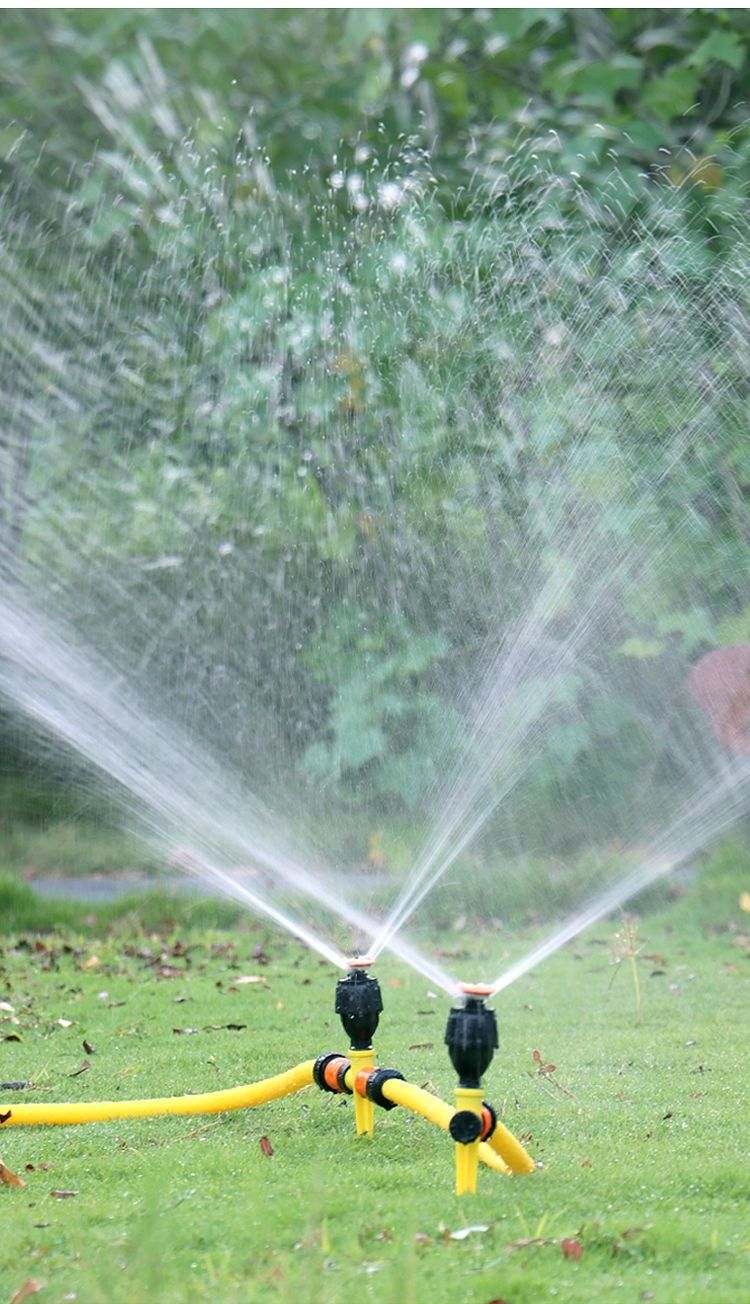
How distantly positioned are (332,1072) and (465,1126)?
29.5 inches

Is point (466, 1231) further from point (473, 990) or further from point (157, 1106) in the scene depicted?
point (157, 1106)

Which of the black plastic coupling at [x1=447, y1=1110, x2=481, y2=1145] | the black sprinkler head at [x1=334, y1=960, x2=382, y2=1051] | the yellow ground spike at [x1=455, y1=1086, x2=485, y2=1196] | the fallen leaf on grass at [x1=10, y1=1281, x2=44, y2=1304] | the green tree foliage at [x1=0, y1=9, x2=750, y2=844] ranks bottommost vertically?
the fallen leaf on grass at [x1=10, y1=1281, x2=44, y2=1304]

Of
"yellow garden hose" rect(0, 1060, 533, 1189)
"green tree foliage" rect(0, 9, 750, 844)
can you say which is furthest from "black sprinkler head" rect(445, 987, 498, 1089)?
"green tree foliage" rect(0, 9, 750, 844)

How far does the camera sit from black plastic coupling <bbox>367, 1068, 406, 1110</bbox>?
365 centimetres

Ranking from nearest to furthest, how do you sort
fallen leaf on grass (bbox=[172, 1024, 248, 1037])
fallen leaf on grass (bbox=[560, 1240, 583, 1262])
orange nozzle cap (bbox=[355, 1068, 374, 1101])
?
1. fallen leaf on grass (bbox=[560, 1240, 583, 1262])
2. orange nozzle cap (bbox=[355, 1068, 374, 1101])
3. fallen leaf on grass (bbox=[172, 1024, 248, 1037])

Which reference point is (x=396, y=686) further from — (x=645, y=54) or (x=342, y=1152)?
(x=342, y=1152)

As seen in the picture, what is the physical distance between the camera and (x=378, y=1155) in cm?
372

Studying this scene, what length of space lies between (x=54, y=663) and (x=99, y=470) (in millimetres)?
2194

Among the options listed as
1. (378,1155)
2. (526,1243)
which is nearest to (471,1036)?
(526,1243)

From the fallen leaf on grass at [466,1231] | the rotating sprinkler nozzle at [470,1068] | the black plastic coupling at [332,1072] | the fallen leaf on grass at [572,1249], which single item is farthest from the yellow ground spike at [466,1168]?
the black plastic coupling at [332,1072]

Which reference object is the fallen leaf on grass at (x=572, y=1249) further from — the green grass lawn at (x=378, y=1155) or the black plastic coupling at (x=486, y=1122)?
the black plastic coupling at (x=486, y=1122)

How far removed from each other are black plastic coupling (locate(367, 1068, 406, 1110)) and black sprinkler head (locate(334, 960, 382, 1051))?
130 mm

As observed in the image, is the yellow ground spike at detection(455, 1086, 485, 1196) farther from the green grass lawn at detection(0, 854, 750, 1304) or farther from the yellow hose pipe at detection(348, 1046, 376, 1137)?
the yellow hose pipe at detection(348, 1046, 376, 1137)

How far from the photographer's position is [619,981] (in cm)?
661
